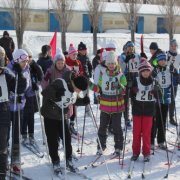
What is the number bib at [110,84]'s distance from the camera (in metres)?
5.63

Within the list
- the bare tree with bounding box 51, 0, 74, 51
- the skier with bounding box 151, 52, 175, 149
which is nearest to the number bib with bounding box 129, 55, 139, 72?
the skier with bounding box 151, 52, 175, 149

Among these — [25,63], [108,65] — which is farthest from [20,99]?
[108,65]

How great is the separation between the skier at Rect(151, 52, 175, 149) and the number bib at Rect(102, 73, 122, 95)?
79 cm

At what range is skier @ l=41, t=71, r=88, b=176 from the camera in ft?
15.9

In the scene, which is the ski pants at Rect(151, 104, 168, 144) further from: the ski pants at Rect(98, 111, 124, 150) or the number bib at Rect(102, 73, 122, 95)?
the number bib at Rect(102, 73, 122, 95)

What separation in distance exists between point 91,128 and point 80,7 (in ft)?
78.6

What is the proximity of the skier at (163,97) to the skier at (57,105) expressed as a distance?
1695 millimetres

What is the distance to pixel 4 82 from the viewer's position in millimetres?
4324

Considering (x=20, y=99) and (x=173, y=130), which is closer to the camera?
(x=20, y=99)

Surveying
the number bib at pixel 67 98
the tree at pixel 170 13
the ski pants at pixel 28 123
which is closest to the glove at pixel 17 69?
the number bib at pixel 67 98

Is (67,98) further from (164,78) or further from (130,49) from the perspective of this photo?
(130,49)

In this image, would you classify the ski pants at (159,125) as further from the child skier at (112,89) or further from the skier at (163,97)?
the child skier at (112,89)

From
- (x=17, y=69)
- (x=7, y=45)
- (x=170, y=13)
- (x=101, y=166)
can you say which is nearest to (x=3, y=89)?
(x=17, y=69)

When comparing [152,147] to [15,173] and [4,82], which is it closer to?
[15,173]
